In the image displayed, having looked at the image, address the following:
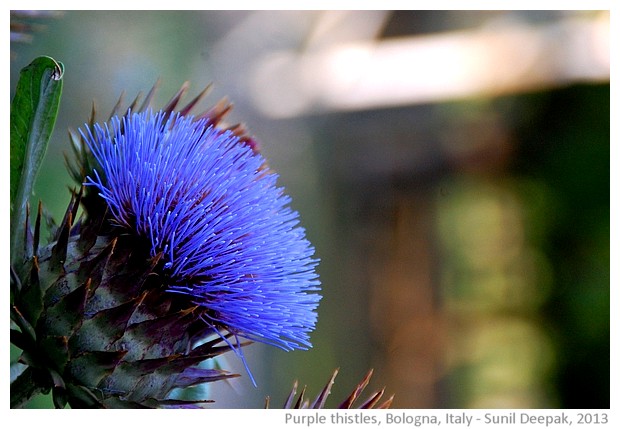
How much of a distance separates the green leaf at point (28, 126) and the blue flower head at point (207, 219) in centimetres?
6

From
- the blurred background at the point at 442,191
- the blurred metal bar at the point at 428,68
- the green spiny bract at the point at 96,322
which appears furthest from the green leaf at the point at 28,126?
the blurred metal bar at the point at 428,68

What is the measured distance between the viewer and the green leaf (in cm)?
75

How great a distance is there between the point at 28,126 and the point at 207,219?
0.23m

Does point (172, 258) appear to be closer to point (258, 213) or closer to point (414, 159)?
point (258, 213)

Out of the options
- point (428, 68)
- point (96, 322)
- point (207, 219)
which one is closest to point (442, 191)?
point (428, 68)

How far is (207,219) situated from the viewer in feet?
2.74

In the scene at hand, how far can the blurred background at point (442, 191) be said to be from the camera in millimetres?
Answer: 1986

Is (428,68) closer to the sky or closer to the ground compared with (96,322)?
closer to the sky

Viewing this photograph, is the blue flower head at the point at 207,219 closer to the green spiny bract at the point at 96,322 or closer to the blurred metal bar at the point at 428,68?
the green spiny bract at the point at 96,322

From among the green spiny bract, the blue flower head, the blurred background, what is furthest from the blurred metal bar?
the green spiny bract

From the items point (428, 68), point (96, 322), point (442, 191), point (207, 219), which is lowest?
point (96, 322)

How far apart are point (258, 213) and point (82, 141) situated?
0.81ft

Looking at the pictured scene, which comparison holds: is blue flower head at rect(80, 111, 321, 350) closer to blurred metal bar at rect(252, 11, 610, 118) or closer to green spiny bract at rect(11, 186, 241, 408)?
green spiny bract at rect(11, 186, 241, 408)

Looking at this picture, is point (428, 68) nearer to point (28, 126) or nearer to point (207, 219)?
point (207, 219)
